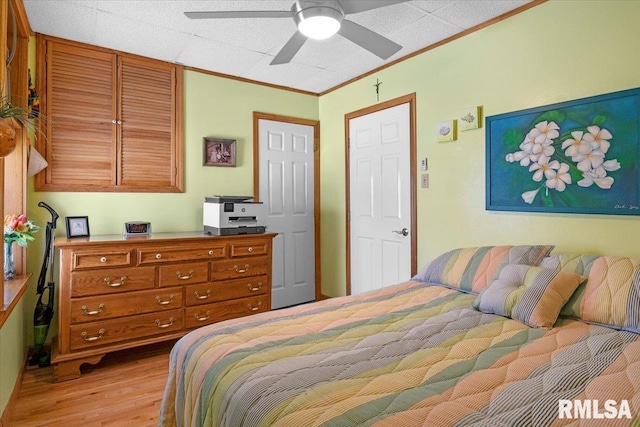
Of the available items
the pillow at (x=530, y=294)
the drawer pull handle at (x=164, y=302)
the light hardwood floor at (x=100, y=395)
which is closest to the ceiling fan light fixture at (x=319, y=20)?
the pillow at (x=530, y=294)

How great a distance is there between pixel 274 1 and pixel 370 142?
5.46ft

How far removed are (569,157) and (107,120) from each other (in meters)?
3.49

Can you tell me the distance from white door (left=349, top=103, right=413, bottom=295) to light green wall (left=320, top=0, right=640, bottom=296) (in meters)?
Answer: 0.17

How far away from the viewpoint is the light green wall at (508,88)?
2.05 meters

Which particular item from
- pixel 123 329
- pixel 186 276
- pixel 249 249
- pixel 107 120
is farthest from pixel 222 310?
pixel 107 120

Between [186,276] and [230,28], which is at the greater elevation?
[230,28]

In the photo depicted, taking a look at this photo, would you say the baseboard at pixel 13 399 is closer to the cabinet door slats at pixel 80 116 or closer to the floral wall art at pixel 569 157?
the cabinet door slats at pixel 80 116

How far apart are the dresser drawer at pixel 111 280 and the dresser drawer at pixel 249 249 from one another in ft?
2.12

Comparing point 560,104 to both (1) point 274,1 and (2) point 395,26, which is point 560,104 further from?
(1) point 274,1

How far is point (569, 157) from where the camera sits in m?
2.20

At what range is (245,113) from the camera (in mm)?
3791

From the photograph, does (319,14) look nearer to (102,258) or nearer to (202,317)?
(102,258)

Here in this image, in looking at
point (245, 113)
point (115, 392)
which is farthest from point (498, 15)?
point (115, 392)

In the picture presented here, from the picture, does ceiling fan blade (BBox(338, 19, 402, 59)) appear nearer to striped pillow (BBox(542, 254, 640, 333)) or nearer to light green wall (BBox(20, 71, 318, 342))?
striped pillow (BBox(542, 254, 640, 333))
